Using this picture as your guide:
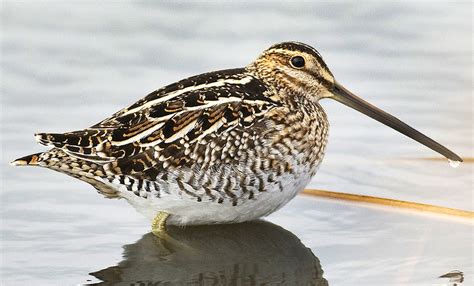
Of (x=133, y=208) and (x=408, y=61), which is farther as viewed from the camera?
(x=408, y=61)

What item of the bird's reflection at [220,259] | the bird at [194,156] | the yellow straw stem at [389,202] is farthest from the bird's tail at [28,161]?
the yellow straw stem at [389,202]

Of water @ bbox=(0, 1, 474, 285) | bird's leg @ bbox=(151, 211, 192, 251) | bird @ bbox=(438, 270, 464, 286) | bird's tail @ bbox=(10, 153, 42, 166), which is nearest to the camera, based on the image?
bird @ bbox=(438, 270, 464, 286)

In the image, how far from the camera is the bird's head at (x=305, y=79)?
7.00 metres

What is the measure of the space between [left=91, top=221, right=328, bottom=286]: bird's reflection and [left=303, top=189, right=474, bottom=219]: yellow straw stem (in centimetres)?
44

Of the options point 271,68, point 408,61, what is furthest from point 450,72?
point 271,68

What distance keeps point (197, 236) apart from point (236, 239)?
22 centimetres

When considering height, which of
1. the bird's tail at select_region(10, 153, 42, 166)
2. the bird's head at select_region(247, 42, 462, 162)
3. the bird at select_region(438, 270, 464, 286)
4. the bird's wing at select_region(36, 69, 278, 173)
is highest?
the bird's head at select_region(247, 42, 462, 162)

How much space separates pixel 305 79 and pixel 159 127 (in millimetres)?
1030

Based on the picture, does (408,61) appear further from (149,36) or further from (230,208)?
(230,208)

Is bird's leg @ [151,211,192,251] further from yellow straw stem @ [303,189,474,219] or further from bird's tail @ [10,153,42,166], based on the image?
yellow straw stem @ [303,189,474,219]

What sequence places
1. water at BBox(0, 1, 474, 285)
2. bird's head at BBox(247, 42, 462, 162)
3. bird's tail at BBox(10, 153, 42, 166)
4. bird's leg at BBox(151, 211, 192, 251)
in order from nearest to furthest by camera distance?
water at BBox(0, 1, 474, 285)
bird's tail at BBox(10, 153, 42, 166)
bird's leg at BBox(151, 211, 192, 251)
bird's head at BBox(247, 42, 462, 162)

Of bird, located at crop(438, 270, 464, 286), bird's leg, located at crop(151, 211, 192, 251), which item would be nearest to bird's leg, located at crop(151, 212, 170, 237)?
bird's leg, located at crop(151, 211, 192, 251)

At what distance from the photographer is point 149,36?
9.52 metres

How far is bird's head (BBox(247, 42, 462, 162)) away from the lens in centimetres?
700
